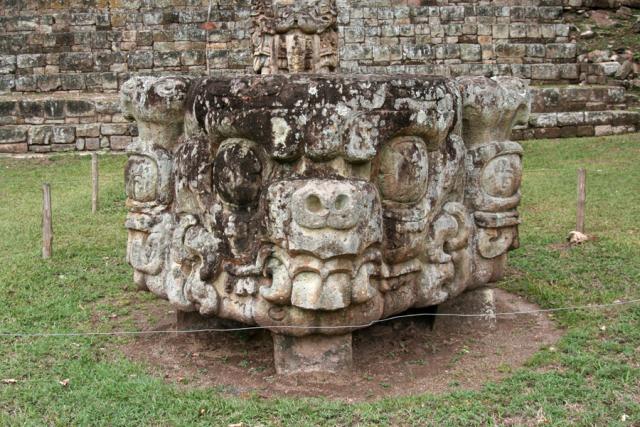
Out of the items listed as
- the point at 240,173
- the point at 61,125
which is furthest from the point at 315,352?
the point at 61,125

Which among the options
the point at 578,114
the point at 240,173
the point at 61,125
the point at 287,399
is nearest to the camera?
the point at 287,399

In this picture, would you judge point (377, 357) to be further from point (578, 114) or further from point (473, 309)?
point (578, 114)

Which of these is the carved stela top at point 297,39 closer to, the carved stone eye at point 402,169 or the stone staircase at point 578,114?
the carved stone eye at point 402,169

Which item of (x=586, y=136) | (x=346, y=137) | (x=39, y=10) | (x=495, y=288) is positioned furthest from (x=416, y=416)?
(x=39, y=10)

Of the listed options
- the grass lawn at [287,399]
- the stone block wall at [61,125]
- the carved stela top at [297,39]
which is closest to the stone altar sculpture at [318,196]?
the grass lawn at [287,399]

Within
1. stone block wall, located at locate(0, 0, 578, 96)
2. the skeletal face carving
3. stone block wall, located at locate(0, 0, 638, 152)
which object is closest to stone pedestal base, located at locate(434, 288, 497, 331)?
the skeletal face carving

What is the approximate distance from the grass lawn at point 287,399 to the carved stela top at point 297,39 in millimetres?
2276

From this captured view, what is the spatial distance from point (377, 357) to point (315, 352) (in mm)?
547

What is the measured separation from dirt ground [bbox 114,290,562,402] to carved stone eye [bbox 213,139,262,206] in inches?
42.5

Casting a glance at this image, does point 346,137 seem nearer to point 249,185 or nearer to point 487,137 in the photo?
point 249,185

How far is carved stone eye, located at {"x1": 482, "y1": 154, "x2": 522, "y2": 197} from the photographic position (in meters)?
4.89

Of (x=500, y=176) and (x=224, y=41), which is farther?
(x=224, y=41)

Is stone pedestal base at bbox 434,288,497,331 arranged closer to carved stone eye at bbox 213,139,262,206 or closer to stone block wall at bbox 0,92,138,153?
carved stone eye at bbox 213,139,262,206

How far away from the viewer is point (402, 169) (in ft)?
14.2
